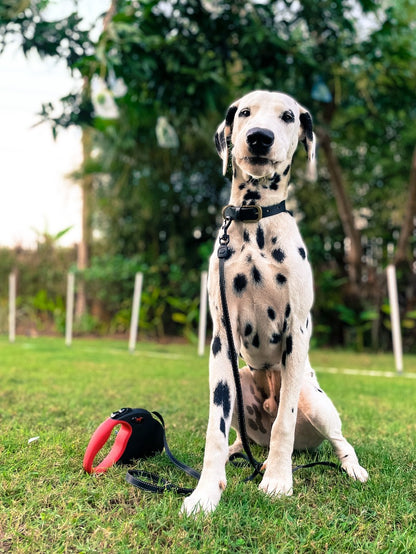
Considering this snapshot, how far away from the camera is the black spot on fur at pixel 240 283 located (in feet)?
7.22

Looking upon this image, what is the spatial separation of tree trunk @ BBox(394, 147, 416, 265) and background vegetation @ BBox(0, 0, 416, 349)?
30 millimetres

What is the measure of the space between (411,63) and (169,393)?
28.0 ft

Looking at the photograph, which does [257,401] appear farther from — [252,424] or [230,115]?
[230,115]

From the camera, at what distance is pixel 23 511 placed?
1928mm

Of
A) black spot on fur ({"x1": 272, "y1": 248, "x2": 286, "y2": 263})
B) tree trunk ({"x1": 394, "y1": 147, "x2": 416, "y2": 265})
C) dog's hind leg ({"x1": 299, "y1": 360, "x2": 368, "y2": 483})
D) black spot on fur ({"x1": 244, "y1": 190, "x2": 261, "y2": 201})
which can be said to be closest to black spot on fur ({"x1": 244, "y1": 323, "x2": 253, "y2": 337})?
black spot on fur ({"x1": 272, "y1": 248, "x2": 286, "y2": 263})

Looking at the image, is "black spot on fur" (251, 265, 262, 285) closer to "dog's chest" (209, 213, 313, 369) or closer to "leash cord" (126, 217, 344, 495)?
"dog's chest" (209, 213, 313, 369)

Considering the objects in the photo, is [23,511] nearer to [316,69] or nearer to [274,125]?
[274,125]

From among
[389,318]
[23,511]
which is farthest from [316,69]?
[23,511]

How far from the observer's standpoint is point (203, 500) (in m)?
1.96

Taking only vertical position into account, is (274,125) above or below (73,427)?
above

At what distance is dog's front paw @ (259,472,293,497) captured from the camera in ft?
6.94

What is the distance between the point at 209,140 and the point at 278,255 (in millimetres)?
10873

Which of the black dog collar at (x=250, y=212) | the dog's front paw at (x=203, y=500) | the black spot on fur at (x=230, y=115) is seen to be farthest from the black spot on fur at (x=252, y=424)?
the black spot on fur at (x=230, y=115)

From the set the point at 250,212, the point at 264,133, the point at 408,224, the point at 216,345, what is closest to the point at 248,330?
the point at 216,345
